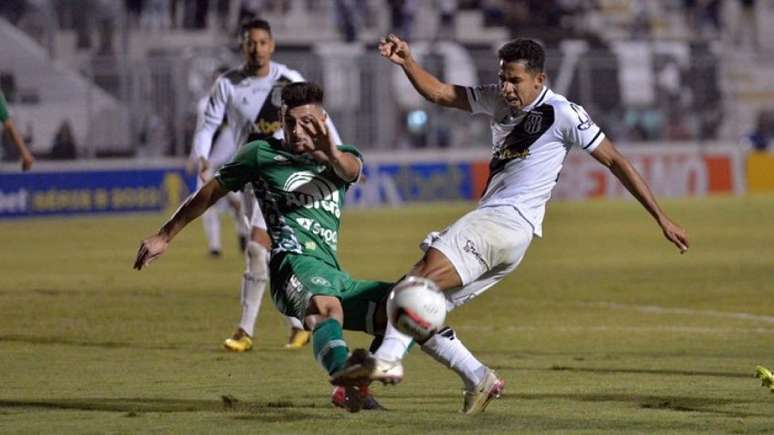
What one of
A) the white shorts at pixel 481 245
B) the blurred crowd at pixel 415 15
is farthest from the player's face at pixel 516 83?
the blurred crowd at pixel 415 15

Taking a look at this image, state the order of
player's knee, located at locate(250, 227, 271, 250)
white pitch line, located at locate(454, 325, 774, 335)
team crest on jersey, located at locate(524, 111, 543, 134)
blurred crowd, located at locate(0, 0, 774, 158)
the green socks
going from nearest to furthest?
1. the green socks
2. team crest on jersey, located at locate(524, 111, 543, 134)
3. player's knee, located at locate(250, 227, 271, 250)
4. white pitch line, located at locate(454, 325, 774, 335)
5. blurred crowd, located at locate(0, 0, 774, 158)

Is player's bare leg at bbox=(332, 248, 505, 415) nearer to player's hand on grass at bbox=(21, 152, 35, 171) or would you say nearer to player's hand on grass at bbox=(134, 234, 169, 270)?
player's hand on grass at bbox=(134, 234, 169, 270)

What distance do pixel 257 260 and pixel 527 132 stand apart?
4.32 metres

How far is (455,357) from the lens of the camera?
26.4 ft

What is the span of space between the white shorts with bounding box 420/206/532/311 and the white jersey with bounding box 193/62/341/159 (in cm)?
428

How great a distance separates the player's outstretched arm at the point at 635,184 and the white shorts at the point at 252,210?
430 cm

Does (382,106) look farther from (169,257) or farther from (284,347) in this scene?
(284,347)

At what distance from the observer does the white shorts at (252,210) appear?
1209cm

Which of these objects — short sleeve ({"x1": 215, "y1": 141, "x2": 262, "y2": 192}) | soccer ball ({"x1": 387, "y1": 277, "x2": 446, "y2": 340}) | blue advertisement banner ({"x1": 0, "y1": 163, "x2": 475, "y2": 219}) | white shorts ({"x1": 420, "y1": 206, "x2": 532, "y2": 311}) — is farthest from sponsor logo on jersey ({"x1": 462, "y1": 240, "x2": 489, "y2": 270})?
blue advertisement banner ({"x1": 0, "y1": 163, "x2": 475, "y2": 219})

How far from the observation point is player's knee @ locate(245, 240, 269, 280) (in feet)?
40.0

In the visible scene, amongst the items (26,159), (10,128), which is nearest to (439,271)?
(10,128)

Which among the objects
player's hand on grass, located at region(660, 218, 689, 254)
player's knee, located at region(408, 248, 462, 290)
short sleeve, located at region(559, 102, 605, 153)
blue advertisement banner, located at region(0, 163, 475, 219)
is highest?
short sleeve, located at region(559, 102, 605, 153)

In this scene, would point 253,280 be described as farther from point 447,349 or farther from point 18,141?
point 447,349

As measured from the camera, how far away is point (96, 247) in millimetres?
24938
